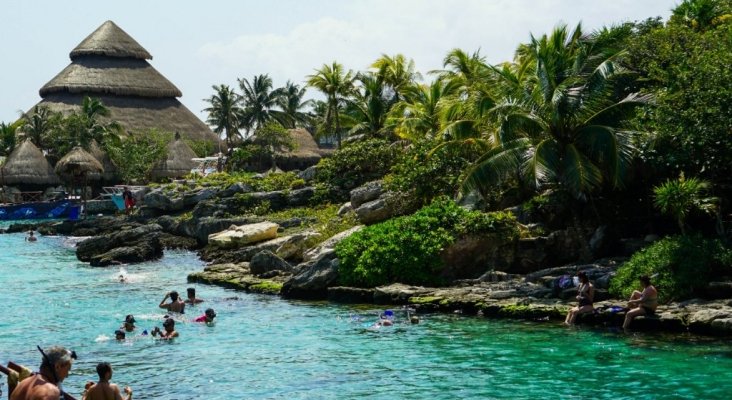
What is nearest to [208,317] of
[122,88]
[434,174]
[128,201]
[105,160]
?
[434,174]

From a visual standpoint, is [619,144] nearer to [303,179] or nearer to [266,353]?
[266,353]

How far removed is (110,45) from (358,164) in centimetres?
5452

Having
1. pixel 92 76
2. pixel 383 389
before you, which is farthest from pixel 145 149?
pixel 383 389

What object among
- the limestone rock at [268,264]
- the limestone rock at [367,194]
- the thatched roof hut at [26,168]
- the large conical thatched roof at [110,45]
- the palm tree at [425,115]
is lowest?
the limestone rock at [268,264]

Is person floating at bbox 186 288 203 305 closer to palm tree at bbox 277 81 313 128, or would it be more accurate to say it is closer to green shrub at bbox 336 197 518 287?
green shrub at bbox 336 197 518 287

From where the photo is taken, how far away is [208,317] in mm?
24641

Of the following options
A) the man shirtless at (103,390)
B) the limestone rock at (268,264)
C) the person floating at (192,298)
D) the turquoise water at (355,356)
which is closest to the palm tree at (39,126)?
the limestone rock at (268,264)

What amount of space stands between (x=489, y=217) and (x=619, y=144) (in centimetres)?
433

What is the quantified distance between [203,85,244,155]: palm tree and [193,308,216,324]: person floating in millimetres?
61195

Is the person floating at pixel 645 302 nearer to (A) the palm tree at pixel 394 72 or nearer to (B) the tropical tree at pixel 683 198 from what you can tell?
(B) the tropical tree at pixel 683 198

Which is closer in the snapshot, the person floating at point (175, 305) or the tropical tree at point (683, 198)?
the tropical tree at point (683, 198)

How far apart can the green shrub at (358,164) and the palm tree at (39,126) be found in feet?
135

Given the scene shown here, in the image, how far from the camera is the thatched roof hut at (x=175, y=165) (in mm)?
77875

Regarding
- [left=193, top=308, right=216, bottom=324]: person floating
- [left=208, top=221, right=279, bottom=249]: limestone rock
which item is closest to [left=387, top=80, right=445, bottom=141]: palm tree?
[left=208, top=221, right=279, bottom=249]: limestone rock
